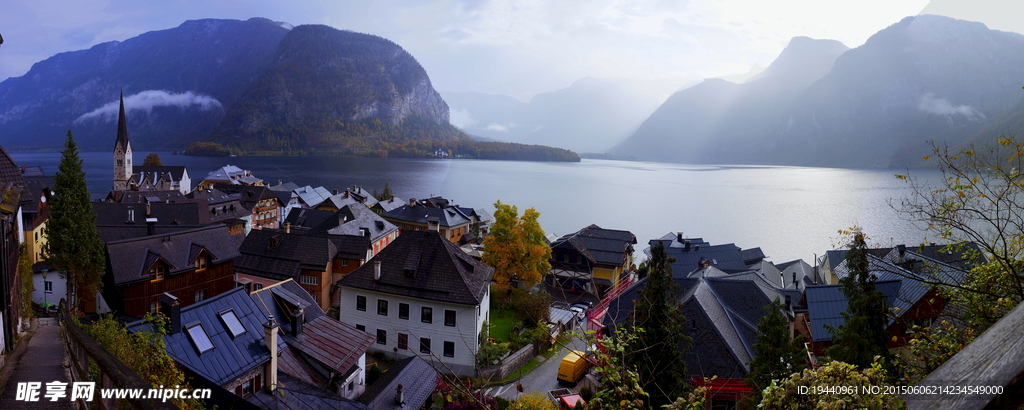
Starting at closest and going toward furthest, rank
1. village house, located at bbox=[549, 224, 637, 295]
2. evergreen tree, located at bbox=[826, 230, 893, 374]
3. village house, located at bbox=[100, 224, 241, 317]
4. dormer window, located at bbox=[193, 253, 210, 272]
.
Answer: evergreen tree, located at bbox=[826, 230, 893, 374] < village house, located at bbox=[100, 224, 241, 317] < dormer window, located at bbox=[193, 253, 210, 272] < village house, located at bbox=[549, 224, 637, 295]

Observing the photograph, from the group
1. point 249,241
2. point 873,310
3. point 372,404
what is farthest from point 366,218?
point 873,310

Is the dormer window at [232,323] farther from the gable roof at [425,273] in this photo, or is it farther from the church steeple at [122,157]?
the church steeple at [122,157]

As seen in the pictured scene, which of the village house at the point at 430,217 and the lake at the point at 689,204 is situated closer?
the village house at the point at 430,217

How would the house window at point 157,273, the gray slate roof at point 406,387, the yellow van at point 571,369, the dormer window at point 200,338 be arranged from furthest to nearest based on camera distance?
the house window at point 157,273
the yellow van at point 571,369
the gray slate roof at point 406,387
the dormer window at point 200,338

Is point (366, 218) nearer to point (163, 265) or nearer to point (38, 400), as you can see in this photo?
point (163, 265)

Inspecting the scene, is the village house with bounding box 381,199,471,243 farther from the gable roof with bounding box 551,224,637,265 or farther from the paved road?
the paved road

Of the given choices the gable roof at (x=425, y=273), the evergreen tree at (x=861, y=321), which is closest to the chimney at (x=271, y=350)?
the gable roof at (x=425, y=273)

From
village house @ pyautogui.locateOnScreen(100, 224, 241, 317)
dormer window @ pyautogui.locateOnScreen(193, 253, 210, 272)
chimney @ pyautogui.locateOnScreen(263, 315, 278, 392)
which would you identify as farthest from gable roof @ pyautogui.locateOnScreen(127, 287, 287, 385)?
dormer window @ pyautogui.locateOnScreen(193, 253, 210, 272)
